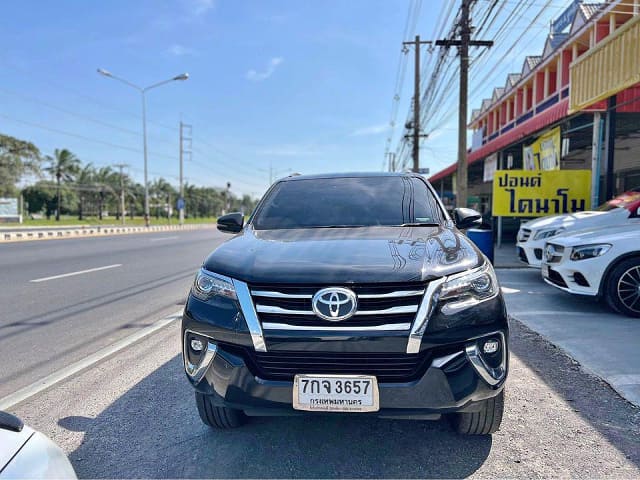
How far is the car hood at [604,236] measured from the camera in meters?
5.16

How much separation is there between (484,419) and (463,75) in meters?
11.6

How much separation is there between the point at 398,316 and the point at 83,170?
261 feet

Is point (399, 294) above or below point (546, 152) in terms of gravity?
below

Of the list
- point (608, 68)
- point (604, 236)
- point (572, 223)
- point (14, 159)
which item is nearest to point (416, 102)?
point (608, 68)

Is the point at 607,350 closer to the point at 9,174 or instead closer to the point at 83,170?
the point at 9,174

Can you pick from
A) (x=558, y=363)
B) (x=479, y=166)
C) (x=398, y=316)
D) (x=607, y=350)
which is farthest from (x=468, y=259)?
(x=479, y=166)

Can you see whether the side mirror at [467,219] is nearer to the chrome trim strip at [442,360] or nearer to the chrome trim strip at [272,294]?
the chrome trim strip at [442,360]

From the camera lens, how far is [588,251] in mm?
5293

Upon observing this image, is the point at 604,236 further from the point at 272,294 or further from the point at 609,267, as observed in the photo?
the point at 272,294

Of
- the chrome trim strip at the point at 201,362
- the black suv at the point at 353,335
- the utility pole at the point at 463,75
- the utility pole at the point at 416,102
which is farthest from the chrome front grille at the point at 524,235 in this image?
the utility pole at the point at 416,102

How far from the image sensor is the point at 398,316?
2088mm

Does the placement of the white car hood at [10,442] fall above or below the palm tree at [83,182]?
below

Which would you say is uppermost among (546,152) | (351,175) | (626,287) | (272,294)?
(546,152)

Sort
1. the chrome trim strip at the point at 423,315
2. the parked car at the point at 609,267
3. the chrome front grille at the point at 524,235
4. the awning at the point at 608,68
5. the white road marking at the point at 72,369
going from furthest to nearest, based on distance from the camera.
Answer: the chrome front grille at the point at 524,235
the awning at the point at 608,68
the parked car at the point at 609,267
the white road marking at the point at 72,369
the chrome trim strip at the point at 423,315
